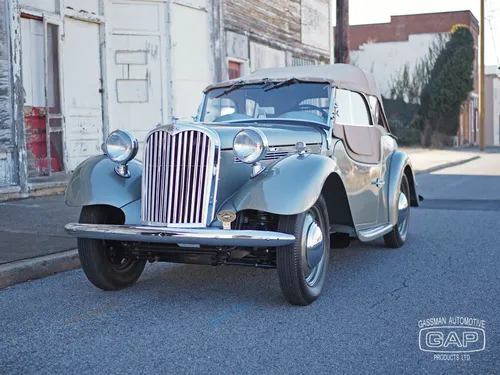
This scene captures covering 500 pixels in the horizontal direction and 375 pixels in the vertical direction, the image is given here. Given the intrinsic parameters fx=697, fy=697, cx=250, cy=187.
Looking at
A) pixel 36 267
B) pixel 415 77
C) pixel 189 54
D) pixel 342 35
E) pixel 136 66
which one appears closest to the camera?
pixel 36 267

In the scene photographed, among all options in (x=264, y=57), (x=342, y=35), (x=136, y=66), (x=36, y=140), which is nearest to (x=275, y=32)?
(x=264, y=57)

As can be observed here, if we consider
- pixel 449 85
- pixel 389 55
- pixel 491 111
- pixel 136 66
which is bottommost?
pixel 136 66

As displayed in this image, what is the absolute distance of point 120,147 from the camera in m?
5.39

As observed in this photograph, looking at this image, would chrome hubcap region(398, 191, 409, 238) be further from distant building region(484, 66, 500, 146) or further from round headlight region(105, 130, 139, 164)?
distant building region(484, 66, 500, 146)

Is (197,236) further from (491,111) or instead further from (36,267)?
(491,111)

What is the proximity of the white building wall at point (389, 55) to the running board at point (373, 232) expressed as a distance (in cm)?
3483

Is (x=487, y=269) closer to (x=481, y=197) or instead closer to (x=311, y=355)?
(x=311, y=355)

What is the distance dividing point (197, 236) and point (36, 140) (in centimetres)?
752

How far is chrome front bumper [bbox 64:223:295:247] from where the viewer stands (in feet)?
15.0

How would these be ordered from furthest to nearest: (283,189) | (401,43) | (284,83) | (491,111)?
(491,111)
(401,43)
(284,83)
(283,189)

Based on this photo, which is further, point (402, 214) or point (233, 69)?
point (233, 69)

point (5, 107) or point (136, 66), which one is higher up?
point (136, 66)

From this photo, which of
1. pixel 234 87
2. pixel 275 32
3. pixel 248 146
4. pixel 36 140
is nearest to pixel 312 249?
pixel 248 146

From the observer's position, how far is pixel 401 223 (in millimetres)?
7762
